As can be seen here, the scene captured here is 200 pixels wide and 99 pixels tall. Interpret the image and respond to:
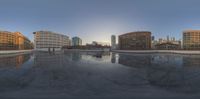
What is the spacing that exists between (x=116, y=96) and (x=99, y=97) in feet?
2.30

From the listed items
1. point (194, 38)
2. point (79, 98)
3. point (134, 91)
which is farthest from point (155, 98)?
point (194, 38)

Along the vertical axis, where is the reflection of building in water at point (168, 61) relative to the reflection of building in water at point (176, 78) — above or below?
below

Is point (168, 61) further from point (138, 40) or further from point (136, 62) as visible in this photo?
point (138, 40)

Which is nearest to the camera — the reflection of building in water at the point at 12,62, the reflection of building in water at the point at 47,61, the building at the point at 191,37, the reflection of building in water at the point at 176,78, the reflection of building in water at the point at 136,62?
the reflection of building in water at the point at 176,78

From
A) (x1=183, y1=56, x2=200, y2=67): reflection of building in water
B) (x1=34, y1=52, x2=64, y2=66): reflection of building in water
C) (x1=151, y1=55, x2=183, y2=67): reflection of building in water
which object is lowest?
(x1=151, y1=55, x2=183, y2=67): reflection of building in water

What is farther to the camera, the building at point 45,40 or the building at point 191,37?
the building at point 45,40

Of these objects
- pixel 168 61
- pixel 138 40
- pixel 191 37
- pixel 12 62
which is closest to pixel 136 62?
pixel 168 61

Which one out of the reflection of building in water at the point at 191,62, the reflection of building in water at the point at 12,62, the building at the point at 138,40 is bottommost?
the reflection of building in water at the point at 191,62

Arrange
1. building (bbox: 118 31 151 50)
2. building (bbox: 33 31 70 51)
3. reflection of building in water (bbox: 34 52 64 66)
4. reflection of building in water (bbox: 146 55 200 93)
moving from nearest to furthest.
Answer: reflection of building in water (bbox: 146 55 200 93) → reflection of building in water (bbox: 34 52 64 66) → building (bbox: 118 31 151 50) → building (bbox: 33 31 70 51)

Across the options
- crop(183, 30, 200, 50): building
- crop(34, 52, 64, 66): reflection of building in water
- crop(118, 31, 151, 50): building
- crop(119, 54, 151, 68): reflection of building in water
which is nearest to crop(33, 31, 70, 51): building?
crop(118, 31, 151, 50): building

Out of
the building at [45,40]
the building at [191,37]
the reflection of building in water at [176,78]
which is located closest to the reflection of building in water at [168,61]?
the reflection of building in water at [176,78]

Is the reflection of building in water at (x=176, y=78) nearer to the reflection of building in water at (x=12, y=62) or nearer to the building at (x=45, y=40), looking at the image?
the reflection of building in water at (x=12, y=62)

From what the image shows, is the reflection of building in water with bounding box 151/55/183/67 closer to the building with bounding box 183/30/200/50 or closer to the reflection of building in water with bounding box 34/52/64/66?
the reflection of building in water with bounding box 34/52/64/66

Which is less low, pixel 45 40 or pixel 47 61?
pixel 45 40
